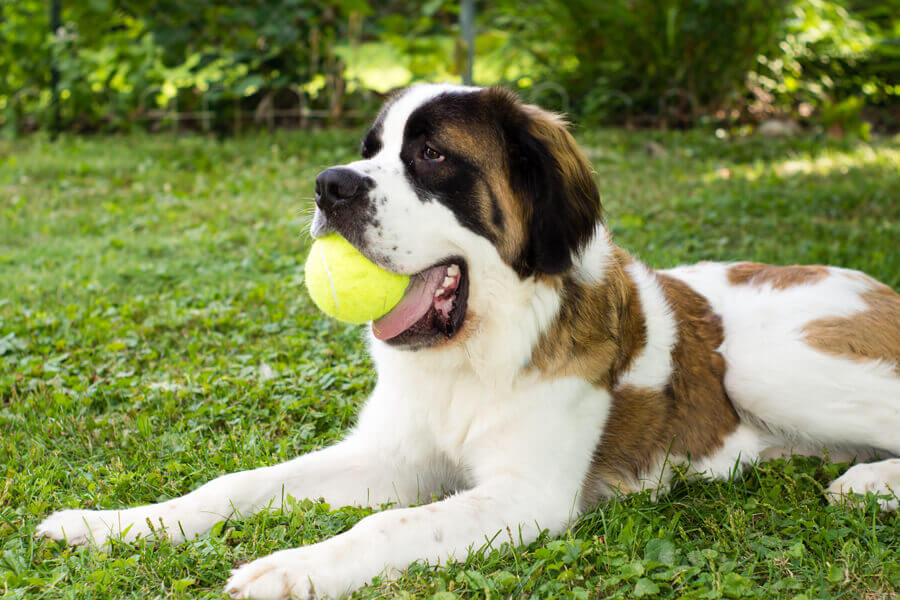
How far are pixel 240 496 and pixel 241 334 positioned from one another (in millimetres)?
1793

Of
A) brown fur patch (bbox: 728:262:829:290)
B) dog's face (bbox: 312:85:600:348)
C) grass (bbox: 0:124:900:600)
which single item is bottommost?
Result: grass (bbox: 0:124:900:600)

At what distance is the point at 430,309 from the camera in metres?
2.60

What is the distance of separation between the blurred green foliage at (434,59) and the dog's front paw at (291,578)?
760cm

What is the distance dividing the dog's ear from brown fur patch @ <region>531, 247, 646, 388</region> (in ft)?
0.53

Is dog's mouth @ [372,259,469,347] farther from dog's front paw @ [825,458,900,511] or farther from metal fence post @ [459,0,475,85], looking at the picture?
metal fence post @ [459,0,475,85]

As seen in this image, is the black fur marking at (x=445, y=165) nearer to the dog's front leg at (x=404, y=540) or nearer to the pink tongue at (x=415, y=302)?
the pink tongue at (x=415, y=302)

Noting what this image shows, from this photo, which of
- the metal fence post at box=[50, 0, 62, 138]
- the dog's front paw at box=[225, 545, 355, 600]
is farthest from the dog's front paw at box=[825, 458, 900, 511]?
the metal fence post at box=[50, 0, 62, 138]

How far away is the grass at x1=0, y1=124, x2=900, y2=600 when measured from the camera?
7.45ft

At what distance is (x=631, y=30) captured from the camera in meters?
10.0

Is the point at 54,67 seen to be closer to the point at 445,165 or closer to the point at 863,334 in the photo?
the point at 445,165

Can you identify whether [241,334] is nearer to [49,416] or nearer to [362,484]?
[49,416]

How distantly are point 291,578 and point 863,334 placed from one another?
2.12 meters

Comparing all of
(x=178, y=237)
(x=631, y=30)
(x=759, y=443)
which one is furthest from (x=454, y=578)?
(x=631, y=30)

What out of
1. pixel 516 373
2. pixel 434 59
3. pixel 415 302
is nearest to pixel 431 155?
pixel 415 302
